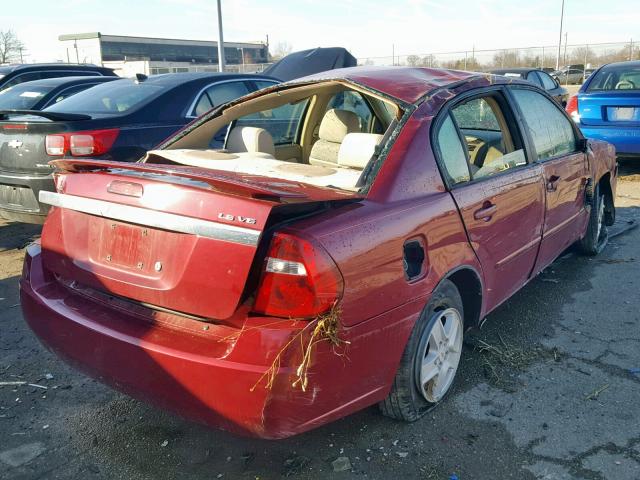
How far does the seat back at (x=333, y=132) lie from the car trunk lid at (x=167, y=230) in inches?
65.6

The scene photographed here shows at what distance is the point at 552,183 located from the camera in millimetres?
3953

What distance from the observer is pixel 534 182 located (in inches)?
145

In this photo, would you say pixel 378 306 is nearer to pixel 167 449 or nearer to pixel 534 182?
pixel 167 449

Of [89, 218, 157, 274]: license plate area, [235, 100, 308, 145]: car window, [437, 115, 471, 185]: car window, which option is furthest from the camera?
[235, 100, 308, 145]: car window

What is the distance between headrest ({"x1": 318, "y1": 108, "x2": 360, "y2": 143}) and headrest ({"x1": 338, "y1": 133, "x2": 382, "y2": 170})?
958 millimetres

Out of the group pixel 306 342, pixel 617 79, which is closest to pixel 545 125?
pixel 306 342

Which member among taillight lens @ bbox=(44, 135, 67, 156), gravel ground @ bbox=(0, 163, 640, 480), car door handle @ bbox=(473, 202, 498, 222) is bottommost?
gravel ground @ bbox=(0, 163, 640, 480)

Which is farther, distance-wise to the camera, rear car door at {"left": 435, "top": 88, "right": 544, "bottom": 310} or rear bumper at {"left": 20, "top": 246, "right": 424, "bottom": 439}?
rear car door at {"left": 435, "top": 88, "right": 544, "bottom": 310}

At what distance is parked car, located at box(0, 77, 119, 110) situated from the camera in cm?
779

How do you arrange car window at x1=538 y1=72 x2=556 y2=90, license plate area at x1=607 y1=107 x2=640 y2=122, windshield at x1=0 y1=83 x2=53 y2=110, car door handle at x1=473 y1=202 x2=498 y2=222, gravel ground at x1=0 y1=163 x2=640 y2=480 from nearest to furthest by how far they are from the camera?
gravel ground at x1=0 y1=163 x2=640 y2=480, car door handle at x1=473 y1=202 x2=498 y2=222, windshield at x1=0 y1=83 x2=53 y2=110, license plate area at x1=607 y1=107 x2=640 y2=122, car window at x1=538 y1=72 x2=556 y2=90

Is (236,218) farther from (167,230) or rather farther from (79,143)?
(79,143)

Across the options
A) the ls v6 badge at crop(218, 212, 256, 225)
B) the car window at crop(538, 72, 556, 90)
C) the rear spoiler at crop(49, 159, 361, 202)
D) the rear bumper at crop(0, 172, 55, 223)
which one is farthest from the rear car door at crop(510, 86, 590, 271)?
the car window at crop(538, 72, 556, 90)

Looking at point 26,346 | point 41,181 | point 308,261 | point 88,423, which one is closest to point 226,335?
point 308,261

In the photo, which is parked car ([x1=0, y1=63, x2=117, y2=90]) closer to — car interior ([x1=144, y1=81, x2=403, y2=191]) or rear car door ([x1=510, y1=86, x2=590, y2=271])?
car interior ([x1=144, y1=81, x2=403, y2=191])
